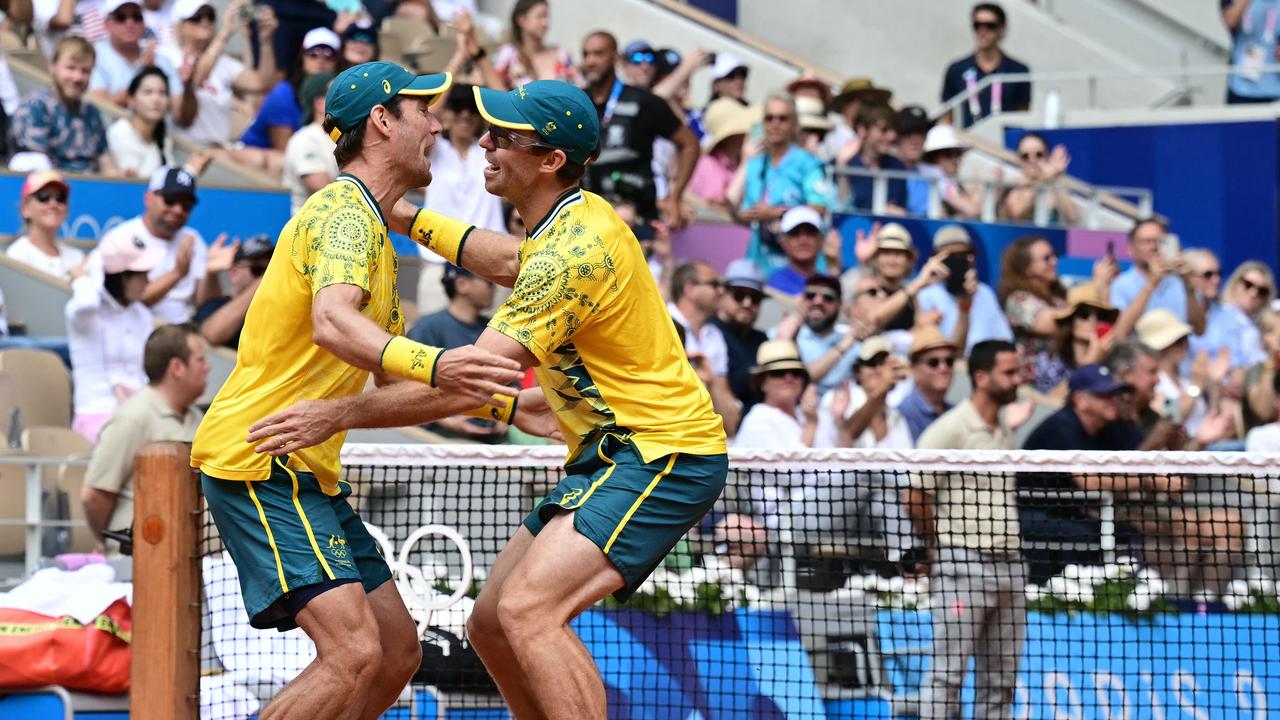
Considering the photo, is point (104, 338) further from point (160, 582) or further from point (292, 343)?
point (292, 343)

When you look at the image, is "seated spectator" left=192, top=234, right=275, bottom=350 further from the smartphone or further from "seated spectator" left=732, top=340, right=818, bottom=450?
the smartphone

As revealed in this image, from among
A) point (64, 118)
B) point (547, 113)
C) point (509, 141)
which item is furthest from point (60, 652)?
point (64, 118)

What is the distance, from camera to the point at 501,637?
544 centimetres

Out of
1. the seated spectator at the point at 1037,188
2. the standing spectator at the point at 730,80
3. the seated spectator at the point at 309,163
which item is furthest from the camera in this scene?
the seated spectator at the point at 1037,188

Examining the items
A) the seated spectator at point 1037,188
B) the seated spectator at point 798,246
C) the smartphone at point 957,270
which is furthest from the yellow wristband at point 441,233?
the seated spectator at point 1037,188

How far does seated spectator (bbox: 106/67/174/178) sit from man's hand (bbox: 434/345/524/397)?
702cm

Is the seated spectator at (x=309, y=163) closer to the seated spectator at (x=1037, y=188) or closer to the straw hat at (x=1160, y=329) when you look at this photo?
the straw hat at (x=1160, y=329)

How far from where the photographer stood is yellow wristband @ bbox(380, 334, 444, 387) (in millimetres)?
5004

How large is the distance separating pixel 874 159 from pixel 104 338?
6.34 metres

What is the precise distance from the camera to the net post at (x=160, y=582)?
597 centimetres

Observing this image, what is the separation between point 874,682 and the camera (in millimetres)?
7531

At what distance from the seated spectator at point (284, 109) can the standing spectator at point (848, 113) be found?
12.5 feet

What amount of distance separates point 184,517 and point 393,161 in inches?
54.6

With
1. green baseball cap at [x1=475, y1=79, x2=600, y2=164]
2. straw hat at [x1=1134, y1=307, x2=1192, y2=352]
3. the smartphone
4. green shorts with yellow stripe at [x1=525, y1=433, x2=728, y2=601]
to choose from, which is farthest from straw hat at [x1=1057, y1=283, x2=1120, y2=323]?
green baseball cap at [x1=475, y1=79, x2=600, y2=164]
